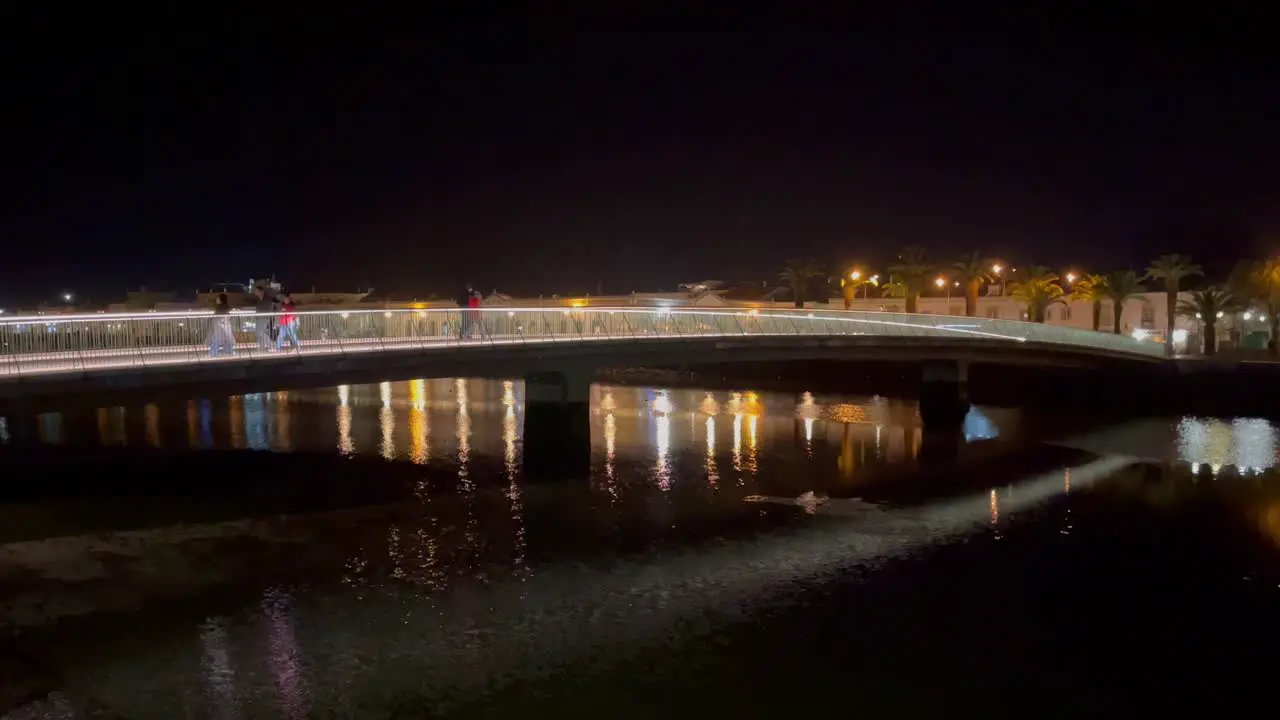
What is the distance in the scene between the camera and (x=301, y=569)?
59.2ft

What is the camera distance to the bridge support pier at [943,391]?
41375mm

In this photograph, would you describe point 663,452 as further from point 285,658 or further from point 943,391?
point 285,658

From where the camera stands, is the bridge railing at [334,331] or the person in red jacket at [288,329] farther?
the person in red jacket at [288,329]

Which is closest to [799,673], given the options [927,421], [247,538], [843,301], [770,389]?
[247,538]

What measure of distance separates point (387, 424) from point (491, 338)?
498 inches

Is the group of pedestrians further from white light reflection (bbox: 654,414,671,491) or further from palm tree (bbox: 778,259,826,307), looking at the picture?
palm tree (bbox: 778,259,826,307)

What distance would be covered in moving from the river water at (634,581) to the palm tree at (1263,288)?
28.2m

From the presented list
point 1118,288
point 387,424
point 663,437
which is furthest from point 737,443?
point 1118,288

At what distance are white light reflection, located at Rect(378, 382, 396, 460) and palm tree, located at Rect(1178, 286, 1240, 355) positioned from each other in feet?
150

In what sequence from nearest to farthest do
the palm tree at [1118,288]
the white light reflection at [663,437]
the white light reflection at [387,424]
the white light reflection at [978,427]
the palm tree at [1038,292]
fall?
the white light reflection at [663,437] → the white light reflection at [387,424] → the white light reflection at [978,427] → the palm tree at [1118,288] → the palm tree at [1038,292]

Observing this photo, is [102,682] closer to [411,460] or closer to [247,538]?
[247,538]

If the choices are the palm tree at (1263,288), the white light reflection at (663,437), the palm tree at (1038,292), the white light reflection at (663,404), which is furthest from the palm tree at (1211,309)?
the white light reflection at (663,437)

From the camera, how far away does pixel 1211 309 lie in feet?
186

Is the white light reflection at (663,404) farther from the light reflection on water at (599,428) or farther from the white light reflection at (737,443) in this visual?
the white light reflection at (737,443)
